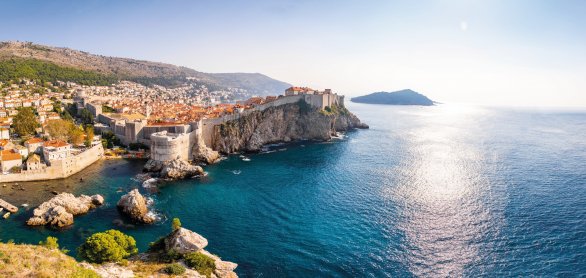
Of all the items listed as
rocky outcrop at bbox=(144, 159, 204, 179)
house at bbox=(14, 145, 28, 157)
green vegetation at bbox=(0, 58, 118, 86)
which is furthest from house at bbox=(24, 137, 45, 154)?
green vegetation at bbox=(0, 58, 118, 86)

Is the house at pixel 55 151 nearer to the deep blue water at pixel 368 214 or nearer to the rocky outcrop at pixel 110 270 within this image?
the deep blue water at pixel 368 214

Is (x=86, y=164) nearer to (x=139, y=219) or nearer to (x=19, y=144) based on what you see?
(x=19, y=144)

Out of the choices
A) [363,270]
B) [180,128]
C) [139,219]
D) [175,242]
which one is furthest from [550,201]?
[180,128]

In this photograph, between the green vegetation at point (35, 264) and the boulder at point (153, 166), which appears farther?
the boulder at point (153, 166)

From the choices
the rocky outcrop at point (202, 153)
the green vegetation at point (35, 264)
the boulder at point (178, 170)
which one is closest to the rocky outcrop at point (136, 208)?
the boulder at point (178, 170)

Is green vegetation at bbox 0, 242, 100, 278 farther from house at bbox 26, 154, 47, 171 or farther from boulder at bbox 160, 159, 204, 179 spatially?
house at bbox 26, 154, 47, 171
